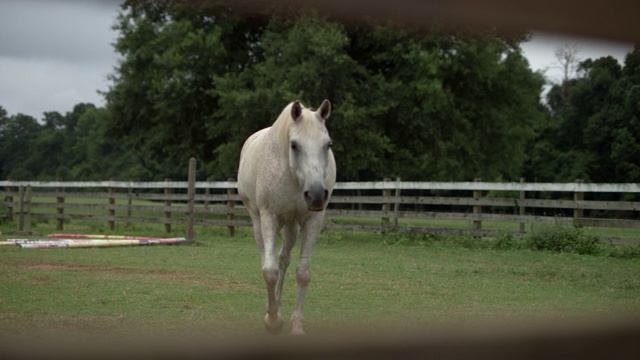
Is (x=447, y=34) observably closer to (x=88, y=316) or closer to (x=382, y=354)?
(x=382, y=354)

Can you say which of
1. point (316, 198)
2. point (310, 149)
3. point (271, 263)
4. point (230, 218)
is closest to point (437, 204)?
point (230, 218)

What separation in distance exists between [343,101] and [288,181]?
951cm

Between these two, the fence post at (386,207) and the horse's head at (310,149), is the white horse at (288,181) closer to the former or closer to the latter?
the horse's head at (310,149)

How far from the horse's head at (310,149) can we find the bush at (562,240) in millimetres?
8886

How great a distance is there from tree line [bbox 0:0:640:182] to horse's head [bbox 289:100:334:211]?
38cm

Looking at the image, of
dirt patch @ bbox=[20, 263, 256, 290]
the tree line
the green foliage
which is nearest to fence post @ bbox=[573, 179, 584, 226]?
the tree line

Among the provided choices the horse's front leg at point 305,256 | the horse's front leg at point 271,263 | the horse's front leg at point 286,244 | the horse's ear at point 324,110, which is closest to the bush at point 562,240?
the horse's front leg at point 286,244

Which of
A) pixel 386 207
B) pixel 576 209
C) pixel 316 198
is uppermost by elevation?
pixel 316 198

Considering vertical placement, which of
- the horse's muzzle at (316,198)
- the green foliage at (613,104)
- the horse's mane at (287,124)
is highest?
the horse's mane at (287,124)

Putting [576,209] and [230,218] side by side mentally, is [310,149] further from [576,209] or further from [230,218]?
[230,218]

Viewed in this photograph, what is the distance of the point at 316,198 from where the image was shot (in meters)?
3.11

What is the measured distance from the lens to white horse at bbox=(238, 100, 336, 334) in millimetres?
3428

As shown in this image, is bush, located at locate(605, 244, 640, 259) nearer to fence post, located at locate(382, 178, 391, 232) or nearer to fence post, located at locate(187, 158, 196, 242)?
fence post, located at locate(382, 178, 391, 232)

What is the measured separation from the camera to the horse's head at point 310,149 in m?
3.21
